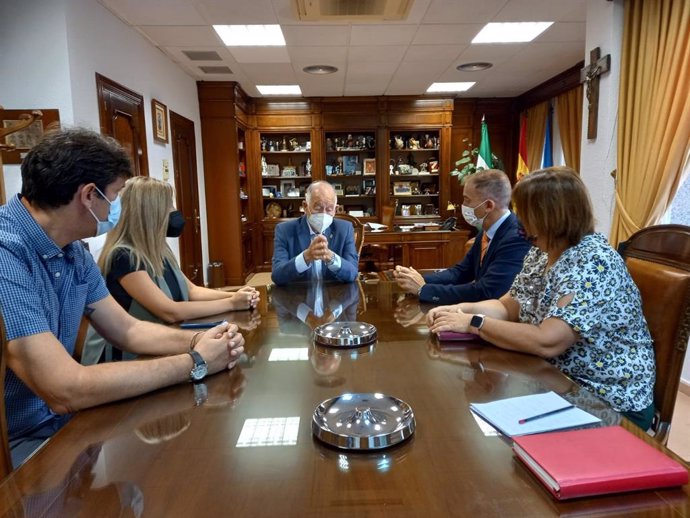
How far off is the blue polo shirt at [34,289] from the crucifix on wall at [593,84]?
3.27 meters

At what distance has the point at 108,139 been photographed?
53.8 inches

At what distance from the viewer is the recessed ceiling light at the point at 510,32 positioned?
4.06 meters

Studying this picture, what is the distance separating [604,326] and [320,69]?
480 centimetres

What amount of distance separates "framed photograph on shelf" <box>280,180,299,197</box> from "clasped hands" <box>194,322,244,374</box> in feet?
20.8

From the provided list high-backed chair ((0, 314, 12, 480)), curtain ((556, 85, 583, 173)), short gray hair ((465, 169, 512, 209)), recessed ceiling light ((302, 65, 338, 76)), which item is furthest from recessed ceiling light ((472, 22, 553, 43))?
high-backed chair ((0, 314, 12, 480))

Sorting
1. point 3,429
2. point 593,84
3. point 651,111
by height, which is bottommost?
point 3,429

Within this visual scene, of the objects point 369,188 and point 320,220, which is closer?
point 320,220

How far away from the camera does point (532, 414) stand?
3.17ft

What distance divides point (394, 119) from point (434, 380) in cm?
656

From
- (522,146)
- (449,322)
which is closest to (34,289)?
(449,322)

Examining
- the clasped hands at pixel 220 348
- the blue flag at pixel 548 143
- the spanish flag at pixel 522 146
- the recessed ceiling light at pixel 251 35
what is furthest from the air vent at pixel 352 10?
the spanish flag at pixel 522 146

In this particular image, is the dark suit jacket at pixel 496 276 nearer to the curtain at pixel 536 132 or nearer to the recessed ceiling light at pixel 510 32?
the recessed ceiling light at pixel 510 32

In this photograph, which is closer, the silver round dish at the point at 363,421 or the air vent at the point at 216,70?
the silver round dish at the point at 363,421

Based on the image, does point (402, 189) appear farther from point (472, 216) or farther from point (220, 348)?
point (220, 348)
